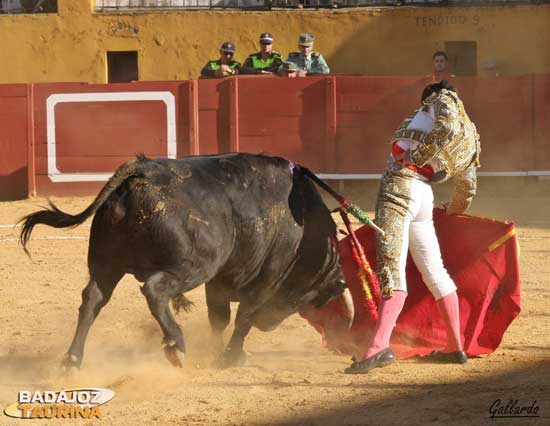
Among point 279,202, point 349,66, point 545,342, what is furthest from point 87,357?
point 349,66

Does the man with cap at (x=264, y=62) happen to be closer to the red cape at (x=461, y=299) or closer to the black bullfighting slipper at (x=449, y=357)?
the red cape at (x=461, y=299)

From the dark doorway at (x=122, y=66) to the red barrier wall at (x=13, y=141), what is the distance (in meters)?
2.56

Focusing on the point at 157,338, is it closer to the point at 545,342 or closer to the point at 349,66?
the point at 545,342

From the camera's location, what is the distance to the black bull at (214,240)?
4.16 meters

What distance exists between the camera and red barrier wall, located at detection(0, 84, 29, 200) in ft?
37.3

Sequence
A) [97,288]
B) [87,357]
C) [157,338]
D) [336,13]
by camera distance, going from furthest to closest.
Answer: [336,13] < [157,338] < [87,357] < [97,288]

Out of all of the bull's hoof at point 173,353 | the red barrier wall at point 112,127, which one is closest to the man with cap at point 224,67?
the red barrier wall at point 112,127

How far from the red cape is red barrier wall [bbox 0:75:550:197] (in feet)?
20.2

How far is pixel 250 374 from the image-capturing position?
14.8ft

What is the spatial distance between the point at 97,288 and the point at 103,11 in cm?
978

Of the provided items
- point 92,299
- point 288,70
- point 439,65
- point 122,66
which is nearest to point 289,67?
point 288,70

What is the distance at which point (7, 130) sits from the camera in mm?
11383

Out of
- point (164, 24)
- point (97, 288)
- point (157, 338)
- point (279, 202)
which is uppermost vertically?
point (164, 24)

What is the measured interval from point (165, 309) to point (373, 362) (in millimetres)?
843
